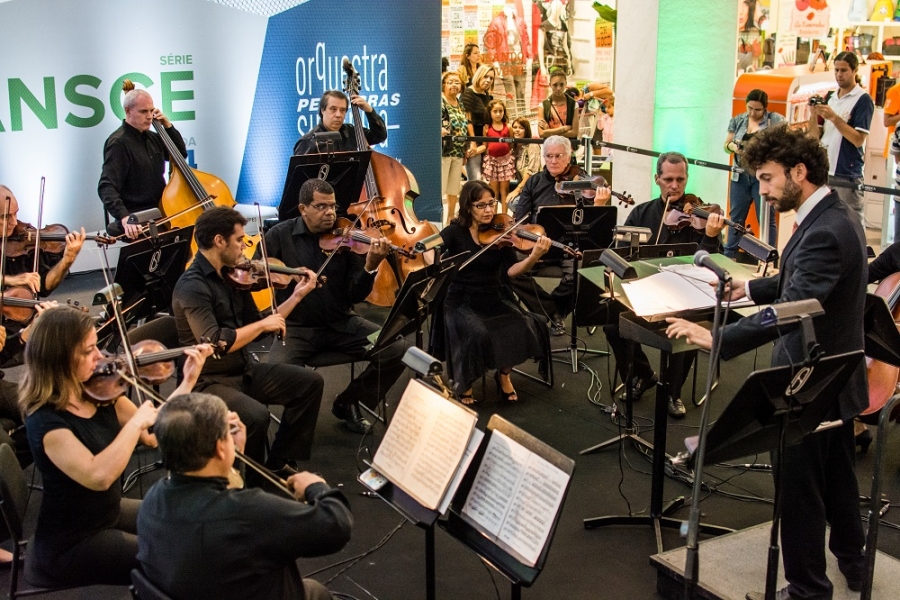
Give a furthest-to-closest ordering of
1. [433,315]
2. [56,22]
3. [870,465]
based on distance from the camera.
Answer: [56,22]
[433,315]
[870,465]

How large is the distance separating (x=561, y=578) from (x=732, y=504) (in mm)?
1006

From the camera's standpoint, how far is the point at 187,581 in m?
2.25

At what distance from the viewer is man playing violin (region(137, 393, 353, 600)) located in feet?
7.36

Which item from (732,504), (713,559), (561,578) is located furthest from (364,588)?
(732,504)

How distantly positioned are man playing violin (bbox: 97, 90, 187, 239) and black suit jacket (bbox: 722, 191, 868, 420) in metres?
4.14

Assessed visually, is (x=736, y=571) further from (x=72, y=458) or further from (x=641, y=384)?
(x=72, y=458)

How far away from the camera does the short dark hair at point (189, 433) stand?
2289mm

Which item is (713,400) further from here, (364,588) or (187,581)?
(187,581)

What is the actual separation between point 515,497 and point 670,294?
51.7 inches

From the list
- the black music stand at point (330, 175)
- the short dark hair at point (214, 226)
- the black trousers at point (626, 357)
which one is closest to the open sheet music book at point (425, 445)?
the short dark hair at point (214, 226)

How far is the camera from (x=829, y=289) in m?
2.87

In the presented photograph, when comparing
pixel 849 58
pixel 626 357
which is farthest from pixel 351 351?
pixel 849 58

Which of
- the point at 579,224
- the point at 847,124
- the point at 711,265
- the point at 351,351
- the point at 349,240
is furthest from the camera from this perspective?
the point at 847,124

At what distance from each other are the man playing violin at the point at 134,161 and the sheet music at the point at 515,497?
391cm
